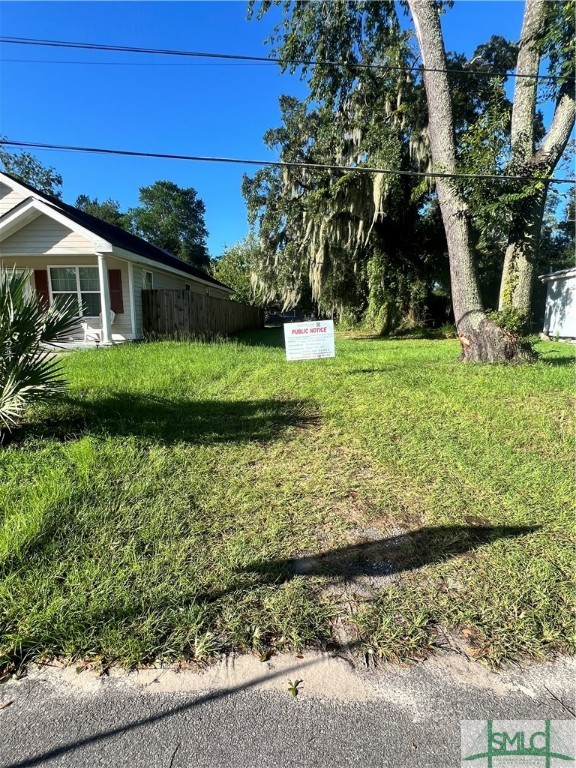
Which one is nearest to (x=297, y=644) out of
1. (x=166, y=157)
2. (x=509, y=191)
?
(x=166, y=157)

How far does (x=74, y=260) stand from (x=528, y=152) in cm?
1176

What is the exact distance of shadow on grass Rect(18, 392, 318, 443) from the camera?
14.2 feet

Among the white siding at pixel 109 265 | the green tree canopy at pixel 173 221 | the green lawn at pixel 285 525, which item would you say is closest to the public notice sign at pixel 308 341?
the green lawn at pixel 285 525

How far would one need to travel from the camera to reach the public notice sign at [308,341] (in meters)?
6.26

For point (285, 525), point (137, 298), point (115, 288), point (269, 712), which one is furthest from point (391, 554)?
point (115, 288)

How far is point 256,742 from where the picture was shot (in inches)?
64.4

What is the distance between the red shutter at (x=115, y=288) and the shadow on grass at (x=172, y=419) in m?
7.94

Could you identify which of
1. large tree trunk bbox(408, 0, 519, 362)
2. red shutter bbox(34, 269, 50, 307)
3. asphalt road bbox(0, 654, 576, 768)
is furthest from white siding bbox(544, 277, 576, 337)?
red shutter bbox(34, 269, 50, 307)

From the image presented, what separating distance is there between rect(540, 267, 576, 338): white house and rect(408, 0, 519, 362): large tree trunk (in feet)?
33.2

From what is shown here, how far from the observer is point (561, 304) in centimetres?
1652

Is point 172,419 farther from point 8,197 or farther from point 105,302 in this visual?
point 8,197

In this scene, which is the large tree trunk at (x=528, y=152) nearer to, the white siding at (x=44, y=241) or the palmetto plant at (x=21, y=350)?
the palmetto plant at (x=21, y=350)

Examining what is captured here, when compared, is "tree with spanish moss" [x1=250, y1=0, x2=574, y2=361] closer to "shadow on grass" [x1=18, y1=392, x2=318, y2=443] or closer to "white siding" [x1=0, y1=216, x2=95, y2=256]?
"shadow on grass" [x1=18, y1=392, x2=318, y2=443]

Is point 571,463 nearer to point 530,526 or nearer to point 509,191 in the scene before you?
point 530,526
